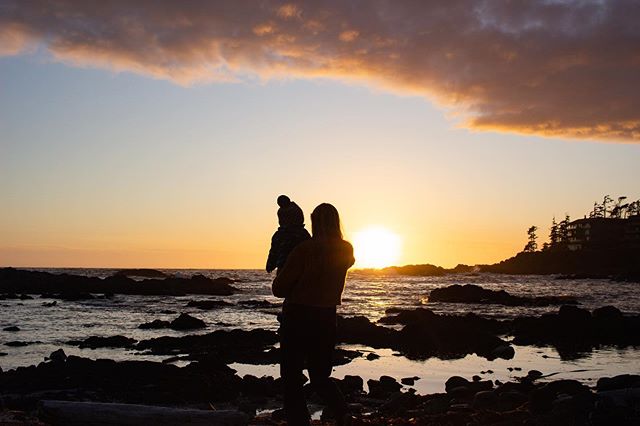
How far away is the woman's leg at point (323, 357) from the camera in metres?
5.95

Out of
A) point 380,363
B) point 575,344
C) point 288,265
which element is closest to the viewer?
point 288,265

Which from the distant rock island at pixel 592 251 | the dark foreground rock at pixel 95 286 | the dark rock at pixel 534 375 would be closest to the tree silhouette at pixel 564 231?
the distant rock island at pixel 592 251

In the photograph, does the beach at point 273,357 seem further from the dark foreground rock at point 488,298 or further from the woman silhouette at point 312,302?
the dark foreground rock at point 488,298

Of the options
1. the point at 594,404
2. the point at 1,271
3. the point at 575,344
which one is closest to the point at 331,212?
the point at 594,404

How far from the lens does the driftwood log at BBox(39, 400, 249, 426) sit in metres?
6.61

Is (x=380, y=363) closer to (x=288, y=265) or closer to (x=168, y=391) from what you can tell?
(x=168, y=391)

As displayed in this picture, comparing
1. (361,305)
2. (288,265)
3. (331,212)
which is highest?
(331,212)

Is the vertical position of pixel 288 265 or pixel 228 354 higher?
pixel 288 265

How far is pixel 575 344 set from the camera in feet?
83.9

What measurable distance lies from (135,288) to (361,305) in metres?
32.8

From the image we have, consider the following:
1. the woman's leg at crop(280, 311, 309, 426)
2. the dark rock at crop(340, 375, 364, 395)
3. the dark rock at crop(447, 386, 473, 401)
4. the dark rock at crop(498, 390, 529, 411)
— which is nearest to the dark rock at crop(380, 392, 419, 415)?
the dark rock at crop(447, 386, 473, 401)

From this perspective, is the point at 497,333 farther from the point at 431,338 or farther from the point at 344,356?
the point at 344,356

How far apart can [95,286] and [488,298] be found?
43821 millimetres

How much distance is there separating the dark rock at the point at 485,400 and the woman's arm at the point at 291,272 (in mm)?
6554
